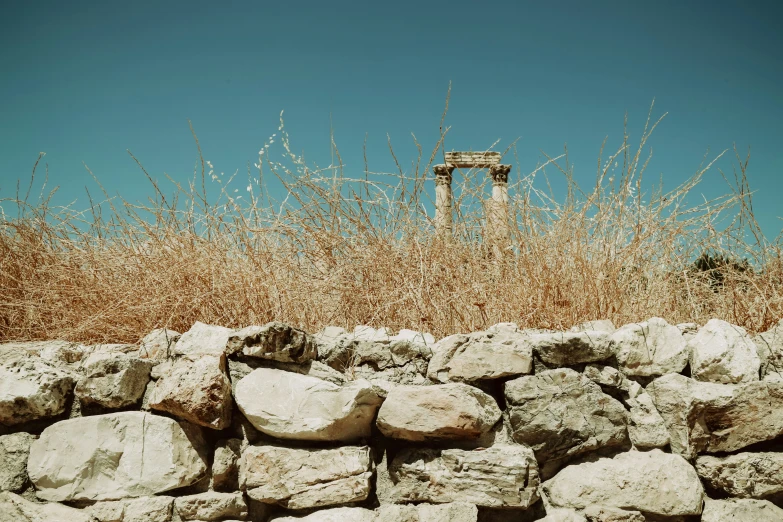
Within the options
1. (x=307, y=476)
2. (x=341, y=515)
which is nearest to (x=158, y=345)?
(x=307, y=476)

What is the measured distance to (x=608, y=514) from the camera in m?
1.83

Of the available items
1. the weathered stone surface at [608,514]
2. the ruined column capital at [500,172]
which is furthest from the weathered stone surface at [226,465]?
the ruined column capital at [500,172]

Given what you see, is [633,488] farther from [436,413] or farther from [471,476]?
[436,413]

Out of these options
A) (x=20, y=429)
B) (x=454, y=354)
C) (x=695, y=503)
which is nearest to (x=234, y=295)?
(x=20, y=429)

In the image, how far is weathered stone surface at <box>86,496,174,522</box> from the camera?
6.27 feet

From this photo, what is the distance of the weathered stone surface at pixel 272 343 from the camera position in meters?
2.03

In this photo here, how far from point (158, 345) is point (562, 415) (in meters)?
1.57

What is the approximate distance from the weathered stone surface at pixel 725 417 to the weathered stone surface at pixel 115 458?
1.69 meters

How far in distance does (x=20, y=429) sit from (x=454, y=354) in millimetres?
1673

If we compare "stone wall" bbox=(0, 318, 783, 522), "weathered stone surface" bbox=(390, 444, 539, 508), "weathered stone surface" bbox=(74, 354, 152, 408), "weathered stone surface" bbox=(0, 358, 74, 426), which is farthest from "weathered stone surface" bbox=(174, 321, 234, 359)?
"weathered stone surface" bbox=(390, 444, 539, 508)

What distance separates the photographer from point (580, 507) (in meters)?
1.85

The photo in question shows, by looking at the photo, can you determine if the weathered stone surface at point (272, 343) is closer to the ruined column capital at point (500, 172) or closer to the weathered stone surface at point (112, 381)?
the weathered stone surface at point (112, 381)

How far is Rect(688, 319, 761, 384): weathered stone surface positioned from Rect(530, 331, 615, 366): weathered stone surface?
1.13 ft

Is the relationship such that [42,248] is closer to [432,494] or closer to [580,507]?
[432,494]
